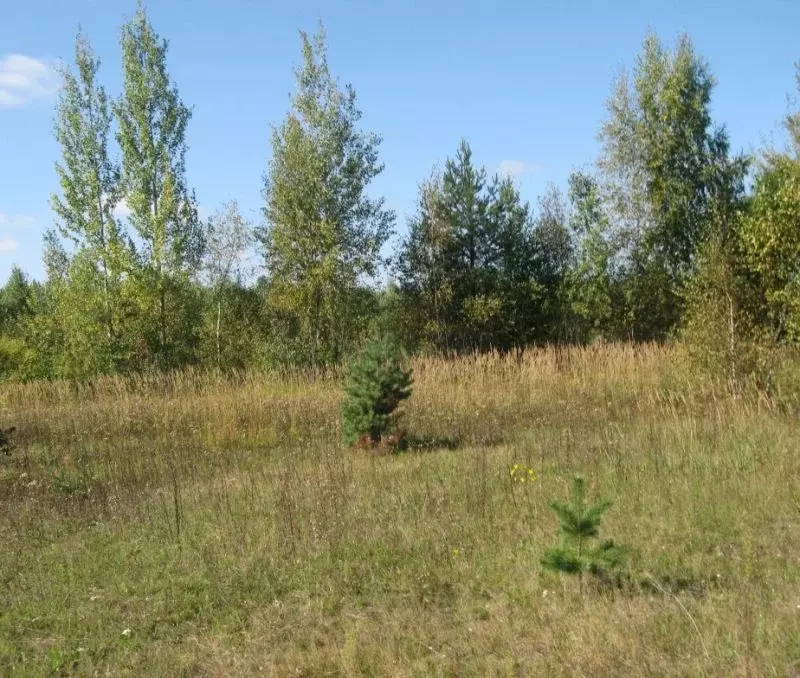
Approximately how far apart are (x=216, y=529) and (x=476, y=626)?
2.75 metres

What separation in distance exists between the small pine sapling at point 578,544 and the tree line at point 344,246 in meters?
13.5

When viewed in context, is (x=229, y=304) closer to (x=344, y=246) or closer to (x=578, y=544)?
(x=344, y=246)

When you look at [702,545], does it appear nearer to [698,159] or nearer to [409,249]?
[409,249]

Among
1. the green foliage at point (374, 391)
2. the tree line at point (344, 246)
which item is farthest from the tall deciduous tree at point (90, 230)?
the green foliage at point (374, 391)

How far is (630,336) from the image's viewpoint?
81.4 ft

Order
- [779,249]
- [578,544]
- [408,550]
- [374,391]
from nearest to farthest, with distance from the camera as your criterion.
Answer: [578,544] < [408,550] < [374,391] < [779,249]

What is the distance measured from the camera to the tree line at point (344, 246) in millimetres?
19734

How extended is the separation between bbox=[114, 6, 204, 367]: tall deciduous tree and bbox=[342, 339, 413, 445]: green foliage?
12217 mm

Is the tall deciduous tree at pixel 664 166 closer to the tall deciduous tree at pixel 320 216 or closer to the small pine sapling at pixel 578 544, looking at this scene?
the tall deciduous tree at pixel 320 216

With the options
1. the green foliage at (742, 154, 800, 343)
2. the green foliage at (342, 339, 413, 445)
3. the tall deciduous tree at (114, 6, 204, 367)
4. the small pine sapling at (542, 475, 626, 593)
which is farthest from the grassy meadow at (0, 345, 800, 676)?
the tall deciduous tree at (114, 6, 204, 367)

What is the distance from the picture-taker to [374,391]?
891cm

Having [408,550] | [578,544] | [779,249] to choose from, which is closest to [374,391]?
[408,550]

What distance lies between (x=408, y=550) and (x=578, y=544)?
142 centimetres

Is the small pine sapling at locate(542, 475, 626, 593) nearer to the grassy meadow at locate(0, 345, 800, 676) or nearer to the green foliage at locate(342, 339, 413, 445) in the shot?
the grassy meadow at locate(0, 345, 800, 676)
